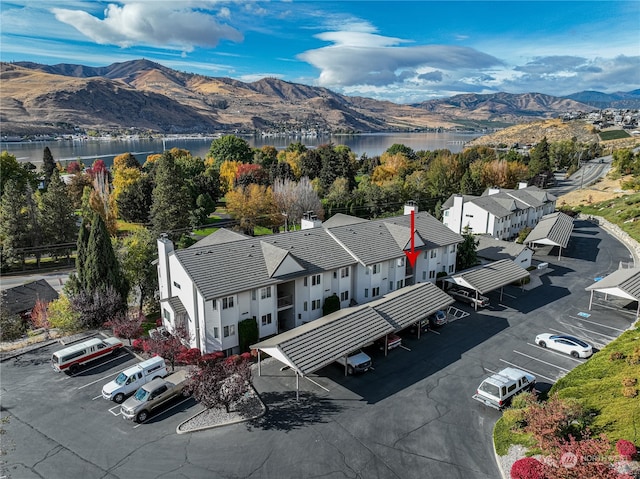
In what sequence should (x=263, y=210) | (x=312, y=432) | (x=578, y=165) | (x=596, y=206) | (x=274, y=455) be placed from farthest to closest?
(x=578, y=165) → (x=596, y=206) → (x=263, y=210) → (x=312, y=432) → (x=274, y=455)

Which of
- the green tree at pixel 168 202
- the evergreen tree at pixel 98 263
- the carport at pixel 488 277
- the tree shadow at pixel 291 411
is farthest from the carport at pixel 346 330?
the green tree at pixel 168 202

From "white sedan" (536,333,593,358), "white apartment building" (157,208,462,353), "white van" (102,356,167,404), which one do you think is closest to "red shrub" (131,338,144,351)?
"white apartment building" (157,208,462,353)

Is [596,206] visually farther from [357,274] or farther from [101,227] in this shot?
[101,227]

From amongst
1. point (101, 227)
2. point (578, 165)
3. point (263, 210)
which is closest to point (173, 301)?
point (101, 227)

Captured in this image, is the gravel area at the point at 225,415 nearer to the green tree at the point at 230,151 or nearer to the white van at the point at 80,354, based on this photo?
the white van at the point at 80,354

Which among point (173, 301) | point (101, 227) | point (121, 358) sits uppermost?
point (101, 227)
